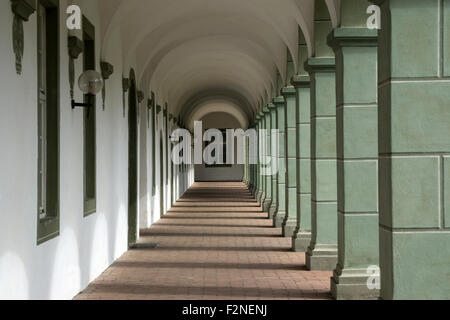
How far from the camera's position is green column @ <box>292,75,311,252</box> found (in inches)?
471

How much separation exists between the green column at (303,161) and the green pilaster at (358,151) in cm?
386

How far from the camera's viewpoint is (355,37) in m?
7.98

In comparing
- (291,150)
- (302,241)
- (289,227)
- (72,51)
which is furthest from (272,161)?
(72,51)

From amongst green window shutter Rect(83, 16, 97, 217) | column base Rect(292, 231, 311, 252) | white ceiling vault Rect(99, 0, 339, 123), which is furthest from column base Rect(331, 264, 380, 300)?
column base Rect(292, 231, 311, 252)

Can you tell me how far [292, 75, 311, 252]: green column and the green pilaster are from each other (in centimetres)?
386

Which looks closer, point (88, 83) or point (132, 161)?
point (88, 83)

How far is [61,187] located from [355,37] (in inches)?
142

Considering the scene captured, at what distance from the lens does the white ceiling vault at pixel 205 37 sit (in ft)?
35.8

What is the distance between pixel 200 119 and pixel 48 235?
130 feet

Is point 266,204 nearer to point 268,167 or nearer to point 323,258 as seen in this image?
point 268,167

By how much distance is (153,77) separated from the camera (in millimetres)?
Answer: 17578

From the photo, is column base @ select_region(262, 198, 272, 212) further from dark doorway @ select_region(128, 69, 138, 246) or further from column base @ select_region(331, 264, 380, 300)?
column base @ select_region(331, 264, 380, 300)
